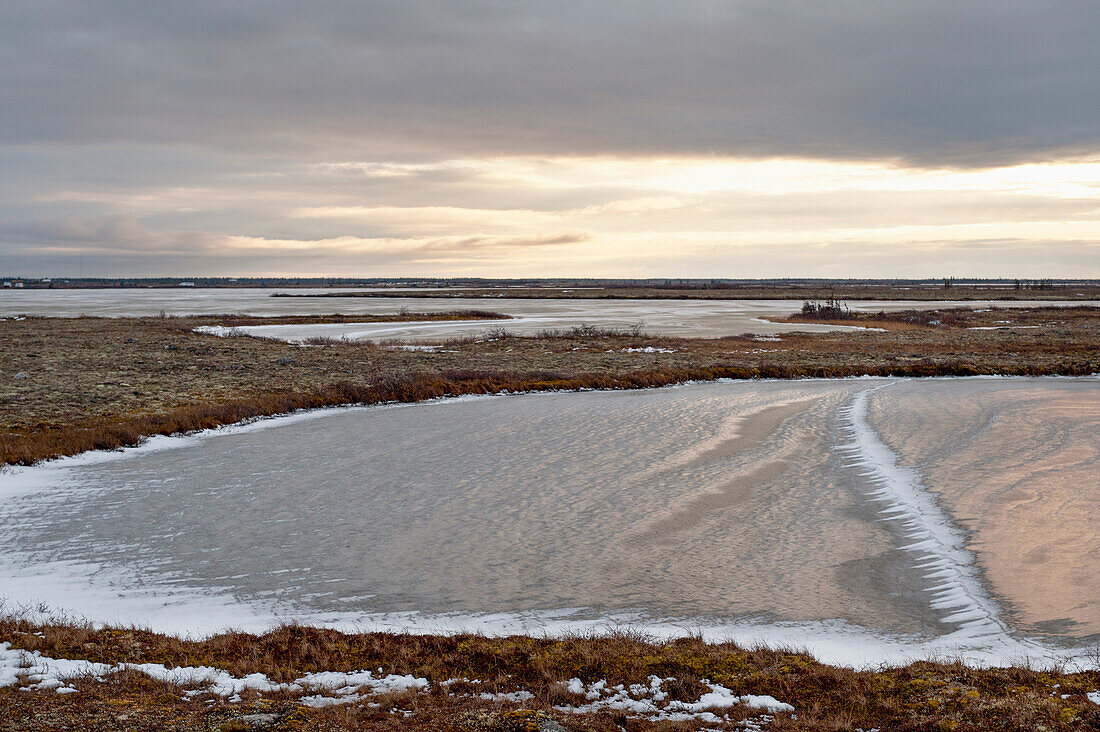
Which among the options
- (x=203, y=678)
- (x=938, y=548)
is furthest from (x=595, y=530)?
(x=203, y=678)

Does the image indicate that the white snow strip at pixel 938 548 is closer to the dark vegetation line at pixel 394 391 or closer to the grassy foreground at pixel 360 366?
the dark vegetation line at pixel 394 391

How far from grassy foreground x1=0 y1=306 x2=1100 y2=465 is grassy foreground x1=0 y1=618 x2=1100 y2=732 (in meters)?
12.3

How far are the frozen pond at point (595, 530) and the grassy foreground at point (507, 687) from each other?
1.09m

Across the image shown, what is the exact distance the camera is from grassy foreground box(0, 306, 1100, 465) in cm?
2294

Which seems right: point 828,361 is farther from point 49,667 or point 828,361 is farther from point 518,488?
point 49,667

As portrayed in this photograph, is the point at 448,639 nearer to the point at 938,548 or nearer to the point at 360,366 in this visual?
the point at 938,548

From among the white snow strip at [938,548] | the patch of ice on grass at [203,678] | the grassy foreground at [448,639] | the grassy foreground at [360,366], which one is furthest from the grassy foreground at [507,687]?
the grassy foreground at [360,366]

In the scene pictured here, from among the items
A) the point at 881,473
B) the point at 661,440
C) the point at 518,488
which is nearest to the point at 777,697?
the point at 518,488

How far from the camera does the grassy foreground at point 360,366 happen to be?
22.9 m

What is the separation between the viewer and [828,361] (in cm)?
3931

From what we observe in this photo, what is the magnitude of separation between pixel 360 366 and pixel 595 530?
961 inches

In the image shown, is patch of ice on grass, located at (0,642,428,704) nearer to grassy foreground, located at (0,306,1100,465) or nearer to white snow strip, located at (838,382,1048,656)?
white snow strip, located at (838,382,1048,656)

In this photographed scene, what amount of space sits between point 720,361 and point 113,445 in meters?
27.4

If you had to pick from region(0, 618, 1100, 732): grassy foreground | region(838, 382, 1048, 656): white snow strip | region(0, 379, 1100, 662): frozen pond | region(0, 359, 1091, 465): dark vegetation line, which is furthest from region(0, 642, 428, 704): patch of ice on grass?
region(0, 359, 1091, 465): dark vegetation line
